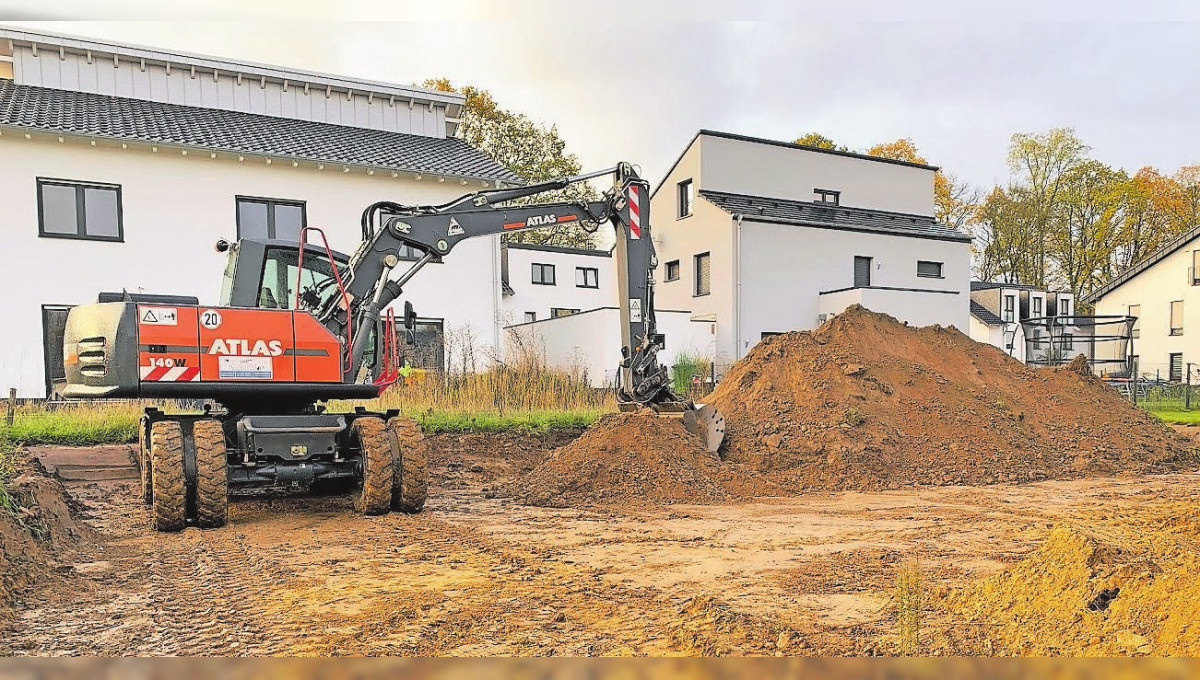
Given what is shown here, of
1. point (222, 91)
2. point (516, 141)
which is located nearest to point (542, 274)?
point (516, 141)

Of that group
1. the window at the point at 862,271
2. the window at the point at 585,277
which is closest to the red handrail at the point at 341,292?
the window at the point at 862,271

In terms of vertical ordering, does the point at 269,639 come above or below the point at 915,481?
above

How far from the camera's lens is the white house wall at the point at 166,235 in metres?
15.4

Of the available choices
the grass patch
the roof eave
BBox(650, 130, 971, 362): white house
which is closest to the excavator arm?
the roof eave

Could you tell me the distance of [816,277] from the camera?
26.2 m

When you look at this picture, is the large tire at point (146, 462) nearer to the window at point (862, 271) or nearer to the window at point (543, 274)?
the window at point (862, 271)

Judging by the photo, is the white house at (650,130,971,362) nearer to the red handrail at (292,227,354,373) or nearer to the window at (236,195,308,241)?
the window at (236,195,308,241)

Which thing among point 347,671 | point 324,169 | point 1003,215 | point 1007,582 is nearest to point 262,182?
point 324,169

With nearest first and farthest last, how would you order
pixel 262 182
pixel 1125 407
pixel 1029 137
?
pixel 1125 407 → pixel 262 182 → pixel 1029 137

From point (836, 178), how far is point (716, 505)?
22.5m

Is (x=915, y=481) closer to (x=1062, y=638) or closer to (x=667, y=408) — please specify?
(x=667, y=408)

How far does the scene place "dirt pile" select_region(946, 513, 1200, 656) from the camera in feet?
9.59

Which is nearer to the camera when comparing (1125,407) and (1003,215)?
(1125,407)

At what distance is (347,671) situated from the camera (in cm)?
64
